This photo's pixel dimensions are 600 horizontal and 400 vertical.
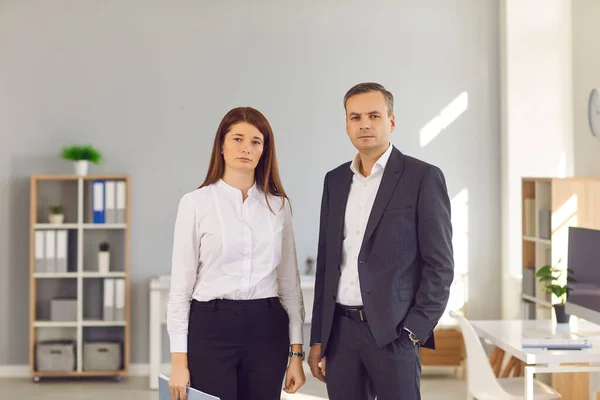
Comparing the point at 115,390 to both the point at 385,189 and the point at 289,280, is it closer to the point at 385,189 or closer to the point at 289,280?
the point at 289,280

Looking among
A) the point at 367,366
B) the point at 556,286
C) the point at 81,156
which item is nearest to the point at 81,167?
the point at 81,156

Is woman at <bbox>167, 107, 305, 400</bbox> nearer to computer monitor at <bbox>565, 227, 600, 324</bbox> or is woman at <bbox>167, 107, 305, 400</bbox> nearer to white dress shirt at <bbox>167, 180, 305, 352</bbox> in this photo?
white dress shirt at <bbox>167, 180, 305, 352</bbox>

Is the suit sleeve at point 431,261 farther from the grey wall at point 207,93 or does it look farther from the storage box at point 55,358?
the storage box at point 55,358

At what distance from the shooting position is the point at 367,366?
104 inches

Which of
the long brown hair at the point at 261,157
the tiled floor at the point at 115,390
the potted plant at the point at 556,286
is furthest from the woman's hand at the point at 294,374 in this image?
the tiled floor at the point at 115,390

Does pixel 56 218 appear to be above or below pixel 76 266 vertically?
above

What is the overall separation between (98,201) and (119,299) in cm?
78

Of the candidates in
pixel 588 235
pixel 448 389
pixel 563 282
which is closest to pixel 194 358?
pixel 588 235

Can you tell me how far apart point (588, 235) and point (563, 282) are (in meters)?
0.78

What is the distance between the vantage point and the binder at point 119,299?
20.8 feet

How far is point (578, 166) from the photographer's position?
580 centimetres

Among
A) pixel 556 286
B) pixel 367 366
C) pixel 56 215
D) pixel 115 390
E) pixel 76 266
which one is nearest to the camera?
pixel 367 366

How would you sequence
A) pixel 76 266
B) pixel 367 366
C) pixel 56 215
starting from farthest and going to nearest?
pixel 76 266
pixel 56 215
pixel 367 366

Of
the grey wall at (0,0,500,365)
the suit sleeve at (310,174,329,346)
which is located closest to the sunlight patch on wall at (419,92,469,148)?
the grey wall at (0,0,500,365)
